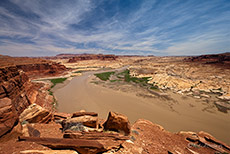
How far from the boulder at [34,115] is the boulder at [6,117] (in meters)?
2.38

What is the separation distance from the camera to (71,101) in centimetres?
1775

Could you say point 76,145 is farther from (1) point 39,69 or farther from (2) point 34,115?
(1) point 39,69

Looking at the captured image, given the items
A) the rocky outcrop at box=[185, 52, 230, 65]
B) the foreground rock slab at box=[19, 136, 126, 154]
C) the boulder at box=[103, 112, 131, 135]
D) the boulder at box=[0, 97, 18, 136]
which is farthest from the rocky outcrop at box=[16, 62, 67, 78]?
the rocky outcrop at box=[185, 52, 230, 65]

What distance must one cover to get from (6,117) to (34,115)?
300cm

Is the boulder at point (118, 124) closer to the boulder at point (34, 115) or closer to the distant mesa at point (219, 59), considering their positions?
the boulder at point (34, 115)

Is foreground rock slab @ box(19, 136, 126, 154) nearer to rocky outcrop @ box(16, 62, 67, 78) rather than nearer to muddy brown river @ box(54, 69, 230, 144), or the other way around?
muddy brown river @ box(54, 69, 230, 144)

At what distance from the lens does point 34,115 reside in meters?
7.97

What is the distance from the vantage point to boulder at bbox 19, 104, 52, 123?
25.1ft

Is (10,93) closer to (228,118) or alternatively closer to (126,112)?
(126,112)

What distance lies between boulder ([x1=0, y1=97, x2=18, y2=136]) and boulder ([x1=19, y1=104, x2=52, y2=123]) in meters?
2.38

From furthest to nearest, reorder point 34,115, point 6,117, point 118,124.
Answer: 1. point 34,115
2. point 118,124
3. point 6,117

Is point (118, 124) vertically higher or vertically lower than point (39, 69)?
lower

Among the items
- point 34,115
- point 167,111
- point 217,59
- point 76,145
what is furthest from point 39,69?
point 217,59

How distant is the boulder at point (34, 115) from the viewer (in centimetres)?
765
